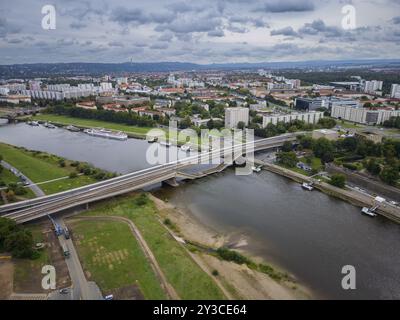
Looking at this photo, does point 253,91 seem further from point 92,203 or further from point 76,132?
A: point 92,203

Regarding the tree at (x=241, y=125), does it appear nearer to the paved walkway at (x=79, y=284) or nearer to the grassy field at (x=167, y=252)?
the grassy field at (x=167, y=252)

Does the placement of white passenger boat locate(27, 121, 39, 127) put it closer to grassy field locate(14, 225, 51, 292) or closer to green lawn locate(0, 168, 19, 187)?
green lawn locate(0, 168, 19, 187)

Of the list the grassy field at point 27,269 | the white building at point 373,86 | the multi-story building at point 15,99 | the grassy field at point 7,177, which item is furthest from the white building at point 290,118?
the multi-story building at point 15,99

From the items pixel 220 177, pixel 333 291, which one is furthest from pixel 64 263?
pixel 220 177

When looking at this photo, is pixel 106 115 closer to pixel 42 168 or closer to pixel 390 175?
pixel 42 168

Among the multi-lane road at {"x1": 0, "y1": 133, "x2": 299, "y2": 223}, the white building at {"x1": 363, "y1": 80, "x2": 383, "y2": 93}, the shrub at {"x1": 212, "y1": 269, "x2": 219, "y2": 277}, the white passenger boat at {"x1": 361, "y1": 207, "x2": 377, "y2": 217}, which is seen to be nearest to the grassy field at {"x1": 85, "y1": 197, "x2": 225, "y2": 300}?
the shrub at {"x1": 212, "y1": 269, "x2": 219, "y2": 277}

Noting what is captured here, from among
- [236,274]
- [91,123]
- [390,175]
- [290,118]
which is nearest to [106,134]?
[91,123]
